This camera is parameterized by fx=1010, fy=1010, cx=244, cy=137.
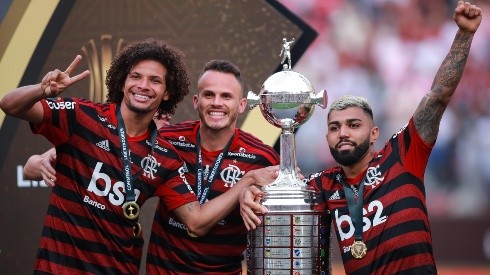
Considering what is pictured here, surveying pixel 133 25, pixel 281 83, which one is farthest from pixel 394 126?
pixel 281 83

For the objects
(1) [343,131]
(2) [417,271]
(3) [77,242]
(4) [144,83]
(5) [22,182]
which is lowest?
(2) [417,271]

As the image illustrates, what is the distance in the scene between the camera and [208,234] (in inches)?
175

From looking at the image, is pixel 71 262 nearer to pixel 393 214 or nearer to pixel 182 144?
pixel 182 144

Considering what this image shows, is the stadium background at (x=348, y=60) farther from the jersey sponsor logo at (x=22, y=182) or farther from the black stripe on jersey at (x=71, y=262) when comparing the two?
the black stripe on jersey at (x=71, y=262)

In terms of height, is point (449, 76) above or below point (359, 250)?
above

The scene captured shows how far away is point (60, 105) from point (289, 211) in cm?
105

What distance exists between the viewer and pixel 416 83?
233 inches

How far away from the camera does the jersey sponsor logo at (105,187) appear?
412cm

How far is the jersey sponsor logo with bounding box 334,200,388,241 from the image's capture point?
400 cm

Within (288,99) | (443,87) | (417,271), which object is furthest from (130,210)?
(443,87)

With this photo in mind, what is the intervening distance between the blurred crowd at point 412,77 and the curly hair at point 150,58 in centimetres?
156

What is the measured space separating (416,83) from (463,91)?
28 centimetres

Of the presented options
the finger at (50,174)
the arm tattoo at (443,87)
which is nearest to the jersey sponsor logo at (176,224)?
the finger at (50,174)

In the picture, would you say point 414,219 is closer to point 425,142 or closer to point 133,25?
point 425,142
